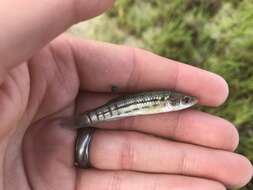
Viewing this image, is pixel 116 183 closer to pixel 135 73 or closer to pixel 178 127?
pixel 178 127

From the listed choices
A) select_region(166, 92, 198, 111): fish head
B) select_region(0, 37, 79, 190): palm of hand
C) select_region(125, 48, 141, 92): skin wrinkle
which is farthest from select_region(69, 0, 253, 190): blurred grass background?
select_region(0, 37, 79, 190): palm of hand

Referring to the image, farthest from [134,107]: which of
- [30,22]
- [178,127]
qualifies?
[30,22]

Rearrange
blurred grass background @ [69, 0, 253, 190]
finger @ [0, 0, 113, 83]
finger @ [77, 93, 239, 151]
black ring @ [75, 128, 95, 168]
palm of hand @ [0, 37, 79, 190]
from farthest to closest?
blurred grass background @ [69, 0, 253, 190] < finger @ [77, 93, 239, 151] < black ring @ [75, 128, 95, 168] < palm of hand @ [0, 37, 79, 190] < finger @ [0, 0, 113, 83]

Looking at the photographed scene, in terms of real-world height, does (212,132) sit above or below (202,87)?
below

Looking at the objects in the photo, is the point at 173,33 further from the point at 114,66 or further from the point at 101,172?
the point at 101,172

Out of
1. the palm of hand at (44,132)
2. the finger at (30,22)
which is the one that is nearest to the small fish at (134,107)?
the palm of hand at (44,132)

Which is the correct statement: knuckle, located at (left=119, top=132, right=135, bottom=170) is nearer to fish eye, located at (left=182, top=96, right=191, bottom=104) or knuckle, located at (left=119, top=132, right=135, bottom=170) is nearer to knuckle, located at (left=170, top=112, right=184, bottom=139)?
knuckle, located at (left=170, top=112, right=184, bottom=139)

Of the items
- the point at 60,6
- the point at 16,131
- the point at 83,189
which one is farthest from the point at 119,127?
the point at 60,6
